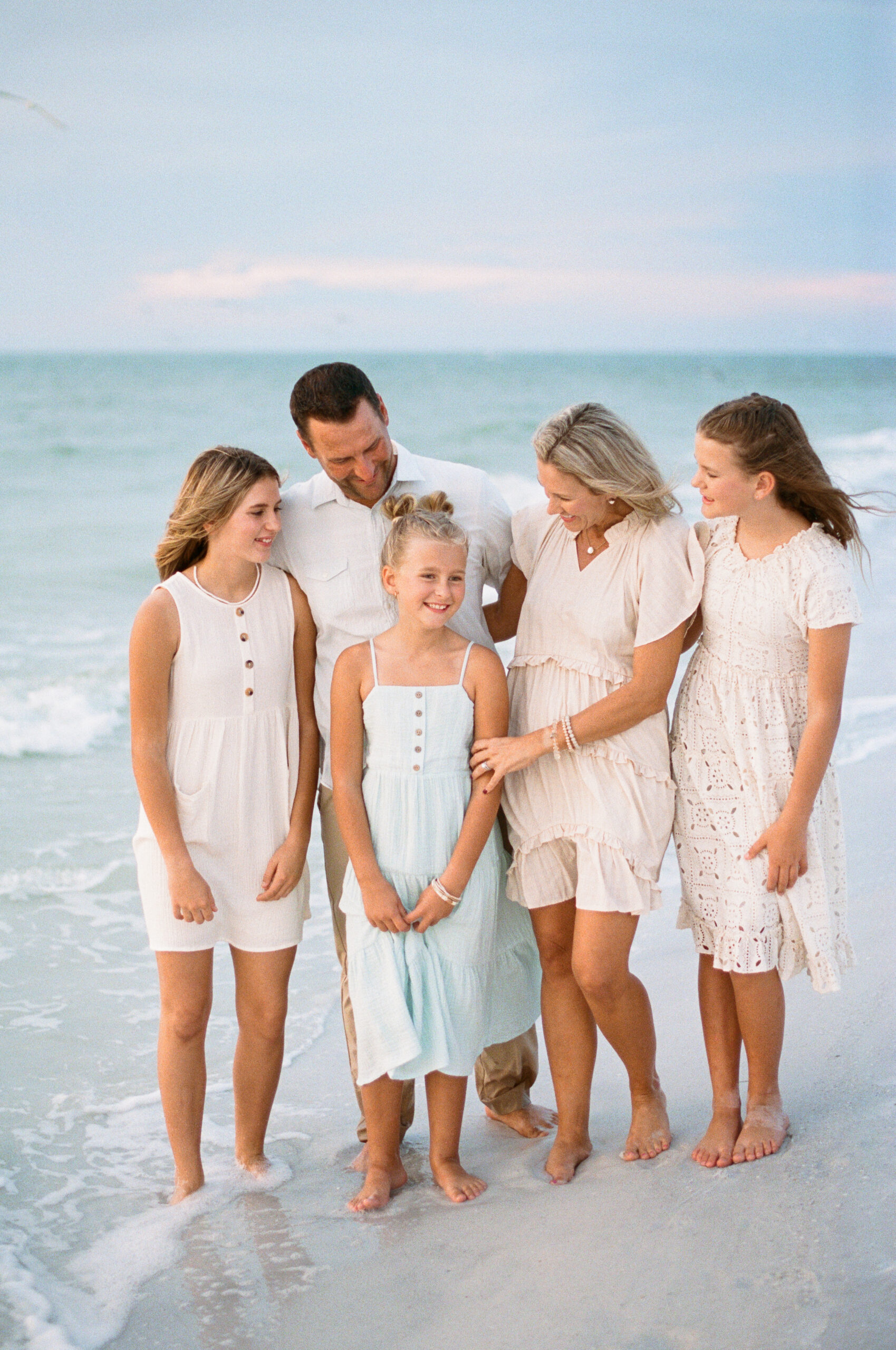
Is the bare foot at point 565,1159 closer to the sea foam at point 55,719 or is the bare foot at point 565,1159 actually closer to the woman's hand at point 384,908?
the woman's hand at point 384,908

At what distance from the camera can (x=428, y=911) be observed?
2.60 meters

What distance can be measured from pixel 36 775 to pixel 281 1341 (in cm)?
475

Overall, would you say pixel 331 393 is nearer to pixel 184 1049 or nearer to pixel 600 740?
pixel 600 740

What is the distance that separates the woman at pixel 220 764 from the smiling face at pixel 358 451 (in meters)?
0.13

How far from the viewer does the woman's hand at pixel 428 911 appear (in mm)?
2598

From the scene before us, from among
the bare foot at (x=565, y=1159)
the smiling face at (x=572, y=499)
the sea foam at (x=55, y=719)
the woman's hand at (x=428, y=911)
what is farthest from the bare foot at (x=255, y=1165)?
the sea foam at (x=55, y=719)

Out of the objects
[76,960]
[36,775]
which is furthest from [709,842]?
[36,775]

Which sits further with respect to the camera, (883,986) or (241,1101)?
(883,986)

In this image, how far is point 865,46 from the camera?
5055 mm

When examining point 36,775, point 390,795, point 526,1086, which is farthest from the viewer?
point 36,775

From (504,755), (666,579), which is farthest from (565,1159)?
(666,579)

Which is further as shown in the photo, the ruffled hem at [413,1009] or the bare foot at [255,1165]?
the bare foot at [255,1165]

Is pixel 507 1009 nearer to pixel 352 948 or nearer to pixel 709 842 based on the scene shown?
pixel 352 948

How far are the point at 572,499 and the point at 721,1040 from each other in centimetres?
121
